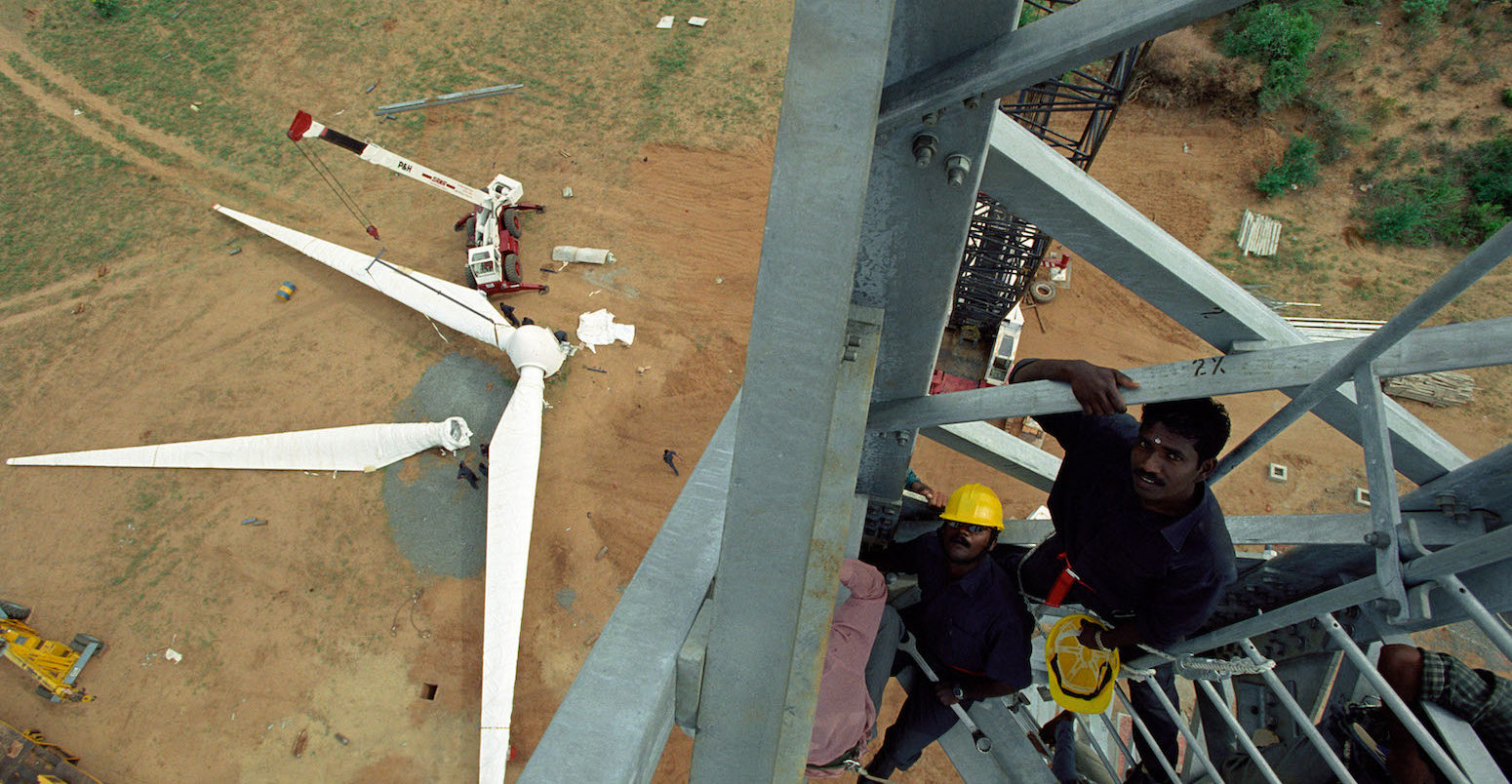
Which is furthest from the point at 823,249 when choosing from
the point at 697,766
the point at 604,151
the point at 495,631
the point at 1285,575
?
the point at 604,151

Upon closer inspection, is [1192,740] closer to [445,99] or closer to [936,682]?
[936,682]

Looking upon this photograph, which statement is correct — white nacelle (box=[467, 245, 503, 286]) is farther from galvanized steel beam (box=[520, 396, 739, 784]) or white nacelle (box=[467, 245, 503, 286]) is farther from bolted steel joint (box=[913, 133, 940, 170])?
bolted steel joint (box=[913, 133, 940, 170])

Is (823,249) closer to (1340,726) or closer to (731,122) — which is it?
(1340,726)

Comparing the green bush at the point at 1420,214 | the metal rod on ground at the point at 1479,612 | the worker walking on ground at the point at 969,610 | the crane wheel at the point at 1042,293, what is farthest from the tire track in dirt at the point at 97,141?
the green bush at the point at 1420,214

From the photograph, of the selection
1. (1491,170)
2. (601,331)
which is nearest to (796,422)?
(601,331)

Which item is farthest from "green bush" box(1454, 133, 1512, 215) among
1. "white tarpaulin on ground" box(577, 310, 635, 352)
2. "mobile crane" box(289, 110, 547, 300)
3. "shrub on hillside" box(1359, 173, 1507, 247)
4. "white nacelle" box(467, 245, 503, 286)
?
"white nacelle" box(467, 245, 503, 286)

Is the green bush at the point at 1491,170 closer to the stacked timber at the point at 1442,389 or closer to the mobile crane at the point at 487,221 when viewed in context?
the stacked timber at the point at 1442,389
